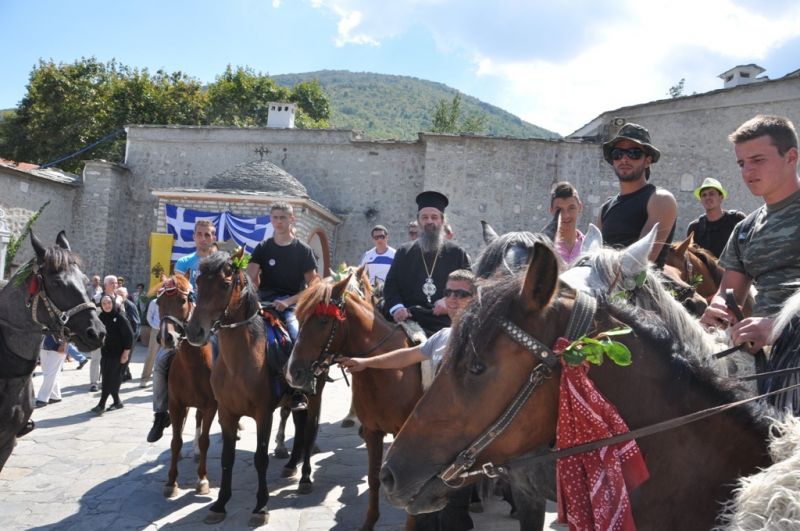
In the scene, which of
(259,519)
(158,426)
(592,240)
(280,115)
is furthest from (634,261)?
(280,115)

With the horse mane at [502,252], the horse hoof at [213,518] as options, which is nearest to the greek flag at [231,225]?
the horse hoof at [213,518]

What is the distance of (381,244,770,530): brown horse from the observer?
1938 mm

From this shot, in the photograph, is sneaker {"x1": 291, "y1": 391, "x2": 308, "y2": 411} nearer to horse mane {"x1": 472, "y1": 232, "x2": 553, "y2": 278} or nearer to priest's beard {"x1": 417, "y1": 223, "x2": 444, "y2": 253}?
priest's beard {"x1": 417, "y1": 223, "x2": 444, "y2": 253}

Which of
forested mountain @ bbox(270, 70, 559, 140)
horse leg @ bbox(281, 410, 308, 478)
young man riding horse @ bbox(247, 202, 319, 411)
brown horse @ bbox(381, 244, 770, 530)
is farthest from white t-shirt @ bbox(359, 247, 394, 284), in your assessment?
forested mountain @ bbox(270, 70, 559, 140)

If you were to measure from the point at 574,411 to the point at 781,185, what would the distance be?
1507mm

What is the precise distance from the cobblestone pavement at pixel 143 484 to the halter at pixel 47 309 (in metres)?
1.71

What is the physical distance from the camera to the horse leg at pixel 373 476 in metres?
5.00

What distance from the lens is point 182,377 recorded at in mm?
6445

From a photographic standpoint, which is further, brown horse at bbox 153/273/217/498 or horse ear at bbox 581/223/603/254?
brown horse at bbox 153/273/217/498

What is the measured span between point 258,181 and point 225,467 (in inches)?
604

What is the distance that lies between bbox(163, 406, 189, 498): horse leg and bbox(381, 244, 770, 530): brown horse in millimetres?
4838

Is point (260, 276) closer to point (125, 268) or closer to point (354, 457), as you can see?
point (354, 457)

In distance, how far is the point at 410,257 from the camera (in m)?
6.17

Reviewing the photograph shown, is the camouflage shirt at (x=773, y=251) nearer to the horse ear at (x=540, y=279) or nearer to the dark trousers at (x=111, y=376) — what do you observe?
the horse ear at (x=540, y=279)
